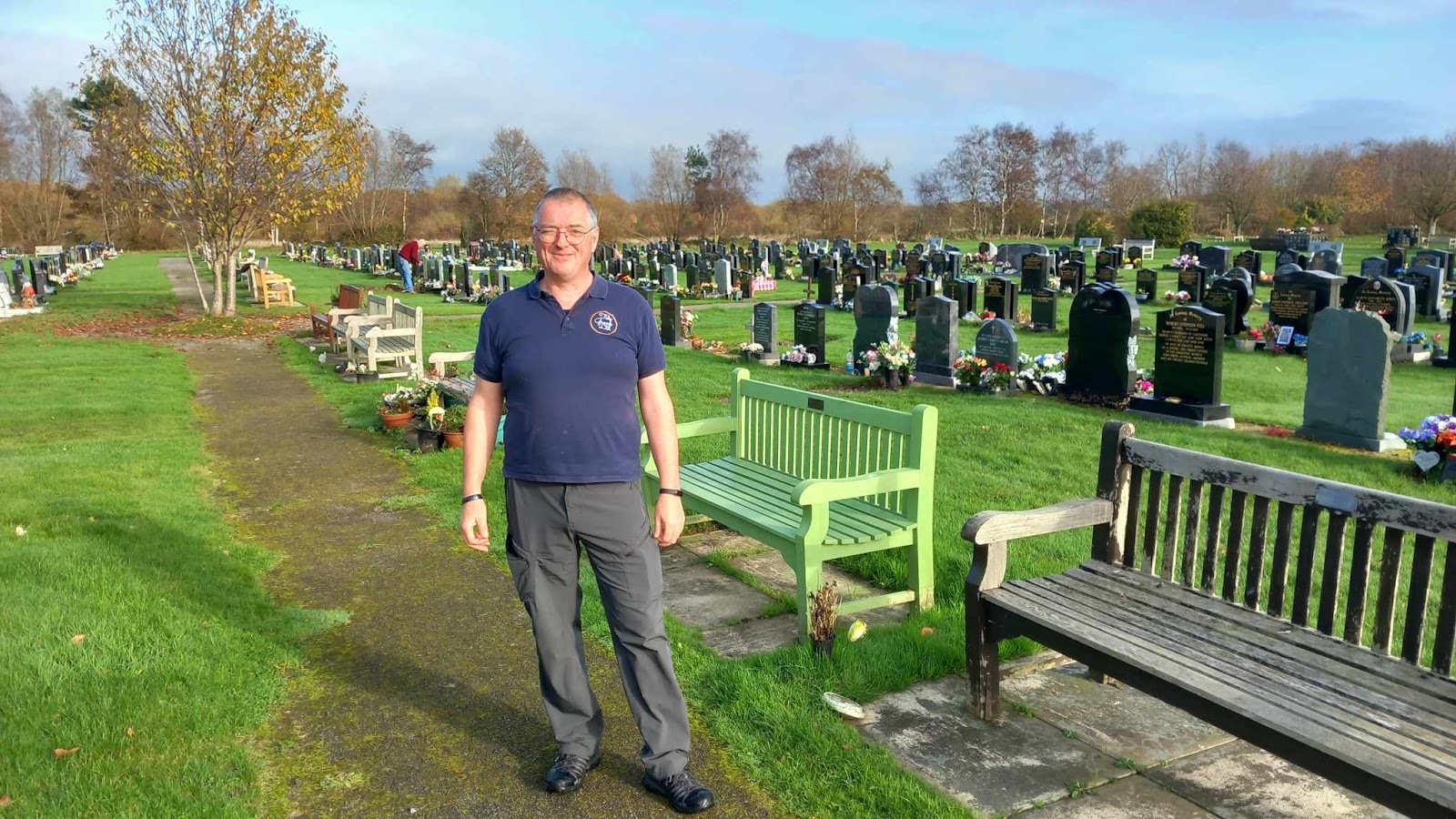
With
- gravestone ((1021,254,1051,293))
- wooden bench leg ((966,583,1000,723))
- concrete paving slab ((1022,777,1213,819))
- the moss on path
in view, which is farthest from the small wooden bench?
gravestone ((1021,254,1051,293))

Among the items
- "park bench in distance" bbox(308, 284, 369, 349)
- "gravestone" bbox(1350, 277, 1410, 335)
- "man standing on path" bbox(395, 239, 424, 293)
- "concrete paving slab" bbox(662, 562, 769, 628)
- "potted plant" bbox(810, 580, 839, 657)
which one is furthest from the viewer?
"man standing on path" bbox(395, 239, 424, 293)

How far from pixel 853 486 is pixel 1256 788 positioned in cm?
184

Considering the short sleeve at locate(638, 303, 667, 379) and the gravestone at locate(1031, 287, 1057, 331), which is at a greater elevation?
the short sleeve at locate(638, 303, 667, 379)

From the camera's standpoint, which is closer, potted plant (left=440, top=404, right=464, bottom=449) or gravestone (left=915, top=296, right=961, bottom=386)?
potted plant (left=440, top=404, right=464, bottom=449)

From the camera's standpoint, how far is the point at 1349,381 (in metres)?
9.11

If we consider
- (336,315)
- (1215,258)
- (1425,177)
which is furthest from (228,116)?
(1425,177)

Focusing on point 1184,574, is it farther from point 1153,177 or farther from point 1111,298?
point 1153,177

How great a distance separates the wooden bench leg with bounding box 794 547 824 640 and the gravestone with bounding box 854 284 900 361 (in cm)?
938

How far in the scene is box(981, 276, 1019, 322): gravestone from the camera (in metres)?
19.4

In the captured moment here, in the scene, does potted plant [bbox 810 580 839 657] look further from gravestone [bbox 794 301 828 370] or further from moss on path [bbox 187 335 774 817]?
gravestone [bbox 794 301 828 370]

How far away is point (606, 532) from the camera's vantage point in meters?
3.11

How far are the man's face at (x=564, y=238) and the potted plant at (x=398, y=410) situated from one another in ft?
22.0

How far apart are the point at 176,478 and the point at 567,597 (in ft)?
18.3

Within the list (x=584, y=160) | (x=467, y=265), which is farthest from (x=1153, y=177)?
(x=467, y=265)
